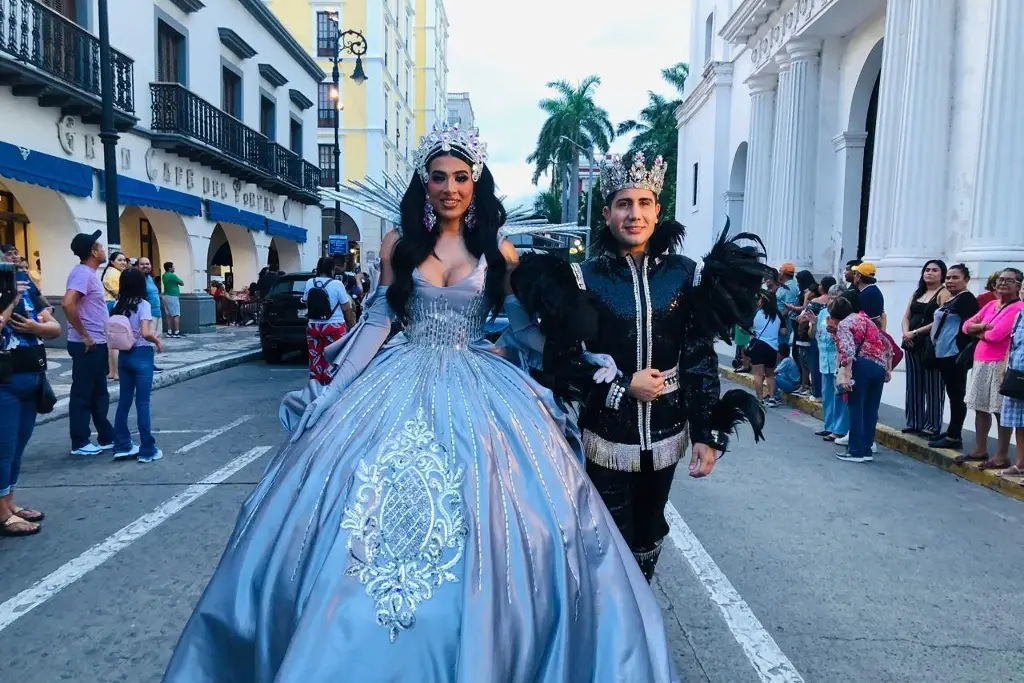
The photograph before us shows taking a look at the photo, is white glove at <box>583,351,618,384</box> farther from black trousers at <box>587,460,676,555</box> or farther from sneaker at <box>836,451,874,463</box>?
sneaker at <box>836,451,874,463</box>

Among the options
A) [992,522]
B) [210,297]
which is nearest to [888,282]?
[992,522]

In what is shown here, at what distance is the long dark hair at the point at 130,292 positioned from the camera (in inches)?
265

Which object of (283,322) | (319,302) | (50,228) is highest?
(50,228)

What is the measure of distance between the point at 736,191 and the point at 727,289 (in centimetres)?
2242

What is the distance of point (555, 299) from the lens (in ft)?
9.02

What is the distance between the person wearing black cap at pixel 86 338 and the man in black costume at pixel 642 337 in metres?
5.32

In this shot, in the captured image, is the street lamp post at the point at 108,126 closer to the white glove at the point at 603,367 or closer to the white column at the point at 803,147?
the white glove at the point at 603,367

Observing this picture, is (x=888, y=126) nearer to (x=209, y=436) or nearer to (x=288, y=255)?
(x=209, y=436)

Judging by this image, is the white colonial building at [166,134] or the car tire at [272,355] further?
the car tire at [272,355]

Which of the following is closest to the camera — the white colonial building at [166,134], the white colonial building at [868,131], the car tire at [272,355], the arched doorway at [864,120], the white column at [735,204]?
the white colonial building at [868,131]

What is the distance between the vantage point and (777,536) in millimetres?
5109

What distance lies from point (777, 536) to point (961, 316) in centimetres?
376

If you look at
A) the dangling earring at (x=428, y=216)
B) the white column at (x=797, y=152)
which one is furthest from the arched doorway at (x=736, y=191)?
the dangling earring at (x=428, y=216)

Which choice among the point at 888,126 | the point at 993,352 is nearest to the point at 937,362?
the point at 993,352
